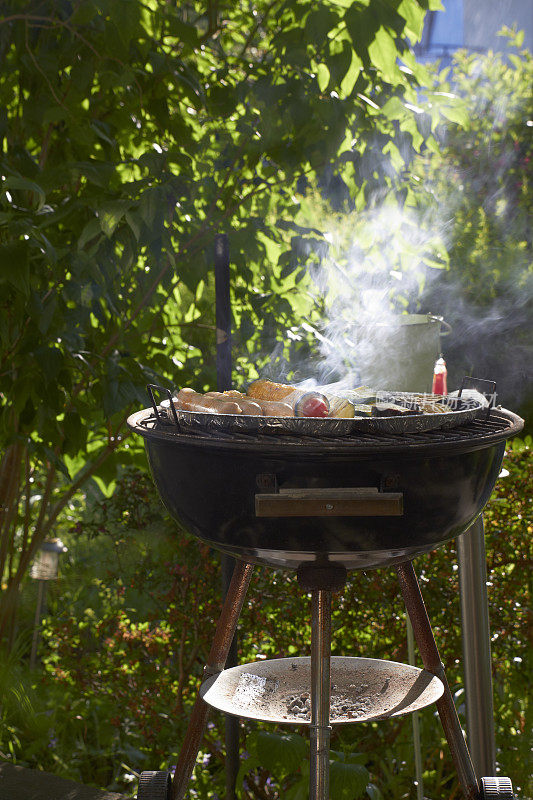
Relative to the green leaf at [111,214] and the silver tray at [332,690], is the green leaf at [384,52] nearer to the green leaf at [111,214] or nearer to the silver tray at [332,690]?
the green leaf at [111,214]

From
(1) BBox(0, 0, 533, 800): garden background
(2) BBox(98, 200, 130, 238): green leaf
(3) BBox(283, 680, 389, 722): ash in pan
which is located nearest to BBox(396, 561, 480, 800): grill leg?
(3) BBox(283, 680, 389, 722): ash in pan

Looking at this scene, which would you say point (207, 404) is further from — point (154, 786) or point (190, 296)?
point (190, 296)

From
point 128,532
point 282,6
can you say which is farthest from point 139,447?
point 282,6

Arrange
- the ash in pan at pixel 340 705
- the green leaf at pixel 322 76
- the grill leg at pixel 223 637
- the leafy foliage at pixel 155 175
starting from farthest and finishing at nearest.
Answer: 1. the green leaf at pixel 322 76
2. the leafy foliage at pixel 155 175
3. the grill leg at pixel 223 637
4. the ash in pan at pixel 340 705

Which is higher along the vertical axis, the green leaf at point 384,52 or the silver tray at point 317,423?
the green leaf at point 384,52

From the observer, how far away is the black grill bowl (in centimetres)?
144

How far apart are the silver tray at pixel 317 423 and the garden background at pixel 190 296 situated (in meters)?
0.66

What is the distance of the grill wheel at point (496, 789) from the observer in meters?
1.82

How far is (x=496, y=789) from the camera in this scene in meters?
1.83

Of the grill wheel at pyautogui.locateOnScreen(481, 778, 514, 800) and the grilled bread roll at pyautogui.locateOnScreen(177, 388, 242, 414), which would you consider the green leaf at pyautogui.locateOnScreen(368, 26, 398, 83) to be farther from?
the grill wheel at pyautogui.locateOnScreen(481, 778, 514, 800)

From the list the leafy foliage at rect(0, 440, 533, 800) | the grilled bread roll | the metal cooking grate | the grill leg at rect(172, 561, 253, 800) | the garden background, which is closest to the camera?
the metal cooking grate

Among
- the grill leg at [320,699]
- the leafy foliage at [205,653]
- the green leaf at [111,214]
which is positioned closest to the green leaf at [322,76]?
the green leaf at [111,214]

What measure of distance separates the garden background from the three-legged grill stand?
29 centimetres

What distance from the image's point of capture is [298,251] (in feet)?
8.38
